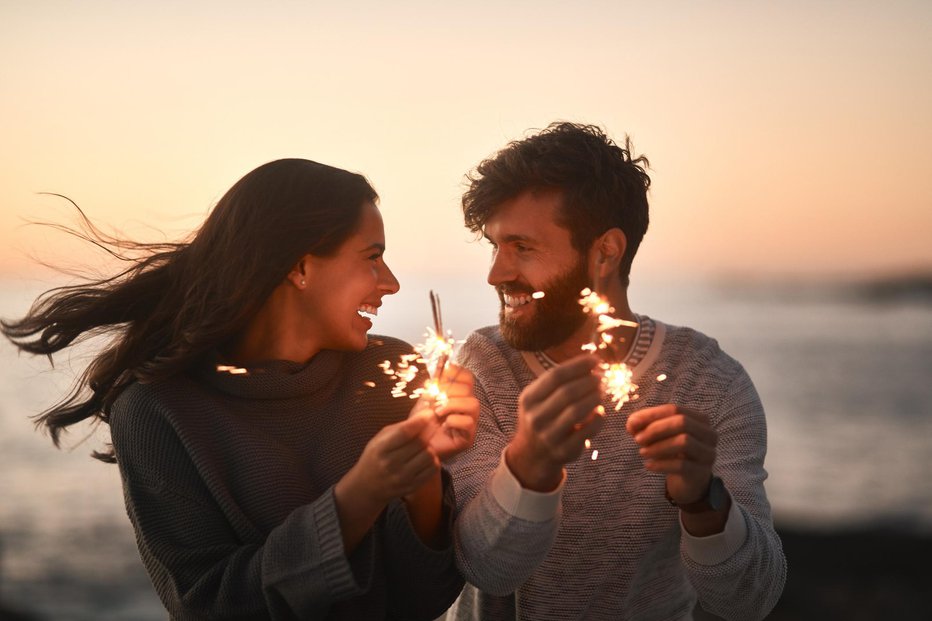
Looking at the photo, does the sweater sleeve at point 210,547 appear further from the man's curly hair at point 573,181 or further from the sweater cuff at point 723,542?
the man's curly hair at point 573,181

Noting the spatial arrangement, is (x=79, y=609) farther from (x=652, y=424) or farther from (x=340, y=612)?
(x=652, y=424)

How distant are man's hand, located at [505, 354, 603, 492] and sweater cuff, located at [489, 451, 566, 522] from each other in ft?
0.25

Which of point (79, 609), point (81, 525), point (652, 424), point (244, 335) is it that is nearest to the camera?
point (652, 424)

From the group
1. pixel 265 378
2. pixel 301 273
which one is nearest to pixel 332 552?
pixel 265 378

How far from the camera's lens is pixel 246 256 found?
2729mm

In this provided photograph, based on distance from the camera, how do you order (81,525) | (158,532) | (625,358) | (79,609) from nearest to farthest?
(158,532), (625,358), (79,609), (81,525)

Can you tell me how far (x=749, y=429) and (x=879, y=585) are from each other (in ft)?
20.2

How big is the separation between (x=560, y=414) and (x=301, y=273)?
3.38 feet

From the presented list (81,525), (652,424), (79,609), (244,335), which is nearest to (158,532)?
(244,335)

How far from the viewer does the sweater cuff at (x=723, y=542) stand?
8.22 ft

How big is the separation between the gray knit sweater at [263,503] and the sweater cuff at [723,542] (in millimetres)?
715

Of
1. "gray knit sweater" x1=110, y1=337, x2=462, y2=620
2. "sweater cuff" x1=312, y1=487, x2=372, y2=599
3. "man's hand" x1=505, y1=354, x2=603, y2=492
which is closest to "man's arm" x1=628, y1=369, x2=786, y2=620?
Result: "man's hand" x1=505, y1=354, x2=603, y2=492

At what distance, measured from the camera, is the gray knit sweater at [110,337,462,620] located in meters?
2.38

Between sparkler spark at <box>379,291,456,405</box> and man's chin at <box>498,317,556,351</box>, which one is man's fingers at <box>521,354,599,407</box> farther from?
man's chin at <box>498,317,556,351</box>
